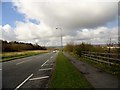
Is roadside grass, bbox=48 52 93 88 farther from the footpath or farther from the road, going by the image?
the road

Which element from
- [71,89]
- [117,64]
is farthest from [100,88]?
[117,64]

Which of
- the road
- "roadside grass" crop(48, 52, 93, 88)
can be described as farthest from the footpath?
the road

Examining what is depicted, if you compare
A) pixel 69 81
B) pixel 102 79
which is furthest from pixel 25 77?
pixel 102 79

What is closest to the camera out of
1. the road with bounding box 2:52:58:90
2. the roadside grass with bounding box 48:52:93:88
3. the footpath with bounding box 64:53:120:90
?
the footpath with bounding box 64:53:120:90

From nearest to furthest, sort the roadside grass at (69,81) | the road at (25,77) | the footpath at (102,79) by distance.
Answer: the footpath at (102,79) < the roadside grass at (69,81) < the road at (25,77)

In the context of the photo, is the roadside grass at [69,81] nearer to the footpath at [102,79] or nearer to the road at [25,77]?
the footpath at [102,79]

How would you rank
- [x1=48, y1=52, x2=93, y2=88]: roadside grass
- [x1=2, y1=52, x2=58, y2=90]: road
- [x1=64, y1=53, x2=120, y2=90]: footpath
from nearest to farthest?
[x1=64, y1=53, x2=120, y2=90]: footpath
[x1=48, y1=52, x2=93, y2=88]: roadside grass
[x1=2, y1=52, x2=58, y2=90]: road

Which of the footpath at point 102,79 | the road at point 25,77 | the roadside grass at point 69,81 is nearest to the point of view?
the footpath at point 102,79

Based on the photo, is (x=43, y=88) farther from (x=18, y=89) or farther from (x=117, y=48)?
(x=117, y=48)

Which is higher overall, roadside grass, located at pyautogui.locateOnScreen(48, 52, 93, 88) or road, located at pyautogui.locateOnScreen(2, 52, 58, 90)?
roadside grass, located at pyautogui.locateOnScreen(48, 52, 93, 88)

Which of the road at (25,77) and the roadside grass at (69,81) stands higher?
the roadside grass at (69,81)

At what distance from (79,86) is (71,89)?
2.08 ft

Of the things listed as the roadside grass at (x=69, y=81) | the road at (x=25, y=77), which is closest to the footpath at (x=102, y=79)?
the roadside grass at (x=69, y=81)

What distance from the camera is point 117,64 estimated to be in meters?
14.2
